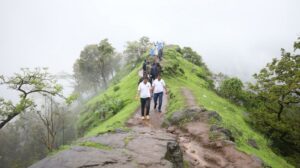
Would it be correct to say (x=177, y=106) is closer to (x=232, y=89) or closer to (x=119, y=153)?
(x=119, y=153)

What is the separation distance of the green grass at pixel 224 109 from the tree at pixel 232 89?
5.25ft

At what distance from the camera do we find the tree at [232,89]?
35.6 metres

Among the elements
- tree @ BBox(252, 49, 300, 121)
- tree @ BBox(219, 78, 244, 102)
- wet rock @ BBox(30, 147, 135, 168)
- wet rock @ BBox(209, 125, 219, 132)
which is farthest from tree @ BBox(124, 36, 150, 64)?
→ wet rock @ BBox(30, 147, 135, 168)

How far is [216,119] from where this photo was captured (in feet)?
Result: 54.1

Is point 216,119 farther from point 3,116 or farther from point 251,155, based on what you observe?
point 3,116

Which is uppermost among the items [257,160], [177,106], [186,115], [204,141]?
[177,106]

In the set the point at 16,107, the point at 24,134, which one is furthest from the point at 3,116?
the point at 24,134

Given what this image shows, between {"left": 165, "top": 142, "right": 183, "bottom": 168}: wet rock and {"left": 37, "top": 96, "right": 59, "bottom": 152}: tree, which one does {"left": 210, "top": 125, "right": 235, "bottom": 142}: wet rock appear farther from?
{"left": 37, "top": 96, "right": 59, "bottom": 152}: tree

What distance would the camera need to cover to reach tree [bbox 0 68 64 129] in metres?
26.9

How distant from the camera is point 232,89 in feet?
118

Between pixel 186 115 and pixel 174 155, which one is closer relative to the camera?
pixel 174 155

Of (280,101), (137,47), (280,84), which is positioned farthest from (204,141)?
(137,47)

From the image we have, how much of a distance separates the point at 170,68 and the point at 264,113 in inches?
512

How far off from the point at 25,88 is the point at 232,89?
81.5 feet
